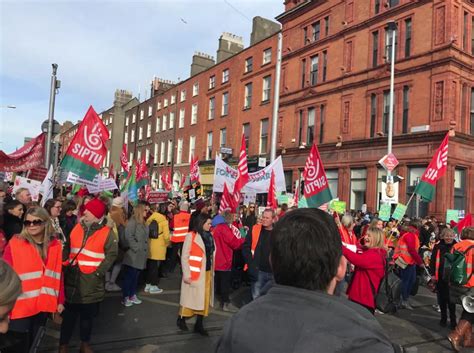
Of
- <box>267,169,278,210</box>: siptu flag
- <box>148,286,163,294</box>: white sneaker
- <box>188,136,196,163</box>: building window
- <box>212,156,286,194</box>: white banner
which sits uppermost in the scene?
<box>188,136,196,163</box>: building window

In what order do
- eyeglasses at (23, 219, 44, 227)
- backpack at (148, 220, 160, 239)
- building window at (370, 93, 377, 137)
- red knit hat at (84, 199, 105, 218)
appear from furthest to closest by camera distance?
building window at (370, 93, 377, 137)
backpack at (148, 220, 160, 239)
red knit hat at (84, 199, 105, 218)
eyeglasses at (23, 219, 44, 227)

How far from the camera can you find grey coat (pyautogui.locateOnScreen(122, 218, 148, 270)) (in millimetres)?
7289

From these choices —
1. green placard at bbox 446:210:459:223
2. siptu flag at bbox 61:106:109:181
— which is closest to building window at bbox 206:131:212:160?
green placard at bbox 446:210:459:223

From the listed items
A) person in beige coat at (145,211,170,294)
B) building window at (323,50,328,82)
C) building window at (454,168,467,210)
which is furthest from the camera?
building window at (323,50,328,82)

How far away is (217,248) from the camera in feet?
25.4

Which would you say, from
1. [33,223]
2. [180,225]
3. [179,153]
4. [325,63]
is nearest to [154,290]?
[180,225]

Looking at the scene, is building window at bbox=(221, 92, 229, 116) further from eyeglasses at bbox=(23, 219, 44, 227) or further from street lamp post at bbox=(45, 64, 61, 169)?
eyeglasses at bbox=(23, 219, 44, 227)

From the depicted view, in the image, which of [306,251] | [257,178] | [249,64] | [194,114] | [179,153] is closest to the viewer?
[306,251]

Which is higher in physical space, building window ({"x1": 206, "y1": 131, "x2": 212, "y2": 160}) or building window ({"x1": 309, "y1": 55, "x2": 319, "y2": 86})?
building window ({"x1": 309, "y1": 55, "x2": 319, "y2": 86})

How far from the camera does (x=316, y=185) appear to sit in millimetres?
8789

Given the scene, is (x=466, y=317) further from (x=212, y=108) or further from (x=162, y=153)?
(x=162, y=153)

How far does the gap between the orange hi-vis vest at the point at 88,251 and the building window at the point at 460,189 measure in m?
18.7

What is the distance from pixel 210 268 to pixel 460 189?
17326mm

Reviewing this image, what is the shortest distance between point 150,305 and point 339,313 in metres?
6.71
